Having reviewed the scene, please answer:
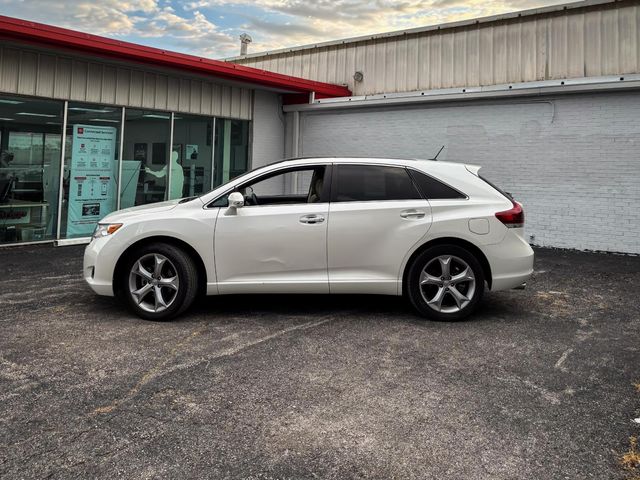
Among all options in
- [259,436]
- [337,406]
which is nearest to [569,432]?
[337,406]

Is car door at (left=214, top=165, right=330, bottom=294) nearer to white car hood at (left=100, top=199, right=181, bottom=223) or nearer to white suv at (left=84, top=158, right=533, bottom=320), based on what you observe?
white suv at (left=84, top=158, right=533, bottom=320)

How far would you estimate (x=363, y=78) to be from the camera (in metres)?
15.2

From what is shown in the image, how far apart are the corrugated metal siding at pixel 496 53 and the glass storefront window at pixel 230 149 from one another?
3851mm

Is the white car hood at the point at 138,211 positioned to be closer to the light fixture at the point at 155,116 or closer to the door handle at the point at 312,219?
the door handle at the point at 312,219

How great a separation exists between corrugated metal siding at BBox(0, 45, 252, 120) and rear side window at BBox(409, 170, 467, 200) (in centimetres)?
758

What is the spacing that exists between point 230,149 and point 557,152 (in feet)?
24.8

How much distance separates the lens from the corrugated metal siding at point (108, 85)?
929 centimetres

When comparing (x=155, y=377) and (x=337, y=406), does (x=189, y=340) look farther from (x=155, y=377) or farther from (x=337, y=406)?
(x=337, y=406)

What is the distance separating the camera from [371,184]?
17.8 feet

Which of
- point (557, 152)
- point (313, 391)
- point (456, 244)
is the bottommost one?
point (313, 391)

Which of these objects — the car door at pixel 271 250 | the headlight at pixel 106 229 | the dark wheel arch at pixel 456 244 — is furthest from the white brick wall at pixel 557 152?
the headlight at pixel 106 229

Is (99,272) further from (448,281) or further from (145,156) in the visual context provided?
(145,156)

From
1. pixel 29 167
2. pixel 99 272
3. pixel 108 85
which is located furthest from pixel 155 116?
pixel 99 272

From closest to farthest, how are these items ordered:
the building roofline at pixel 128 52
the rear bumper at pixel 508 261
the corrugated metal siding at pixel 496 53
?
the rear bumper at pixel 508 261, the building roofline at pixel 128 52, the corrugated metal siding at pixel 496 53
